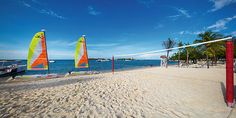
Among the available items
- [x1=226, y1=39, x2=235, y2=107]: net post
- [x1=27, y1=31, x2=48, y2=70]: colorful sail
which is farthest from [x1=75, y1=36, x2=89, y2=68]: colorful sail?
[x1=226, y1=39, x2=235, y2=107]: net post

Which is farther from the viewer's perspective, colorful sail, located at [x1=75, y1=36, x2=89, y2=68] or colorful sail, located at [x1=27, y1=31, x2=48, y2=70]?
colorful sail, located at [x1=75, y1=36, x2=89, y2=68]

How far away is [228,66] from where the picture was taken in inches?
124

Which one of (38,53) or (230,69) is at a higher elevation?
(38,53)

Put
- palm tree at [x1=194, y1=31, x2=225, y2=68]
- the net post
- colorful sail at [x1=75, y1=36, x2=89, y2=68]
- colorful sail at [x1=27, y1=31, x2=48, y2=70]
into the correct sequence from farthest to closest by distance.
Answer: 1. palm tree at [x1=194, y1=31, x2=225, y2=68]
2. colorful sail at [x1=75, y1=36, x2=89, y2=68]
3. colorful sail at [x1=27, y1=31, x2=48, y2=70]
4. the net post

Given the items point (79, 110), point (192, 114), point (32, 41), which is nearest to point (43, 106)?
point (79, 110)

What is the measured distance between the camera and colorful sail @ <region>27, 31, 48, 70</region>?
9.96 metres

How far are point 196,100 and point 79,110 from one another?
142 inches

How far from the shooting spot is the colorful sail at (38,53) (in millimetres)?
9959

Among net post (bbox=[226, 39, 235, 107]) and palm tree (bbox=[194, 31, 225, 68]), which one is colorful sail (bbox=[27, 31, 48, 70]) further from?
palm tree (bbox=[194, 31, 225, 68])

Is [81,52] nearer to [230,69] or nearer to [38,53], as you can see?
[38,53]

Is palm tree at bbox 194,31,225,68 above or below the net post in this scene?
above

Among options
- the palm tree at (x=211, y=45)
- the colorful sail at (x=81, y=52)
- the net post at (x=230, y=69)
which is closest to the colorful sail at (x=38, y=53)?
the colorful sail at (x=81, y=52)

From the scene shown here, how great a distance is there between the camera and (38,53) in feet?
33.4

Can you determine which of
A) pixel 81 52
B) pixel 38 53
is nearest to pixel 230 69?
pixel 38 53
